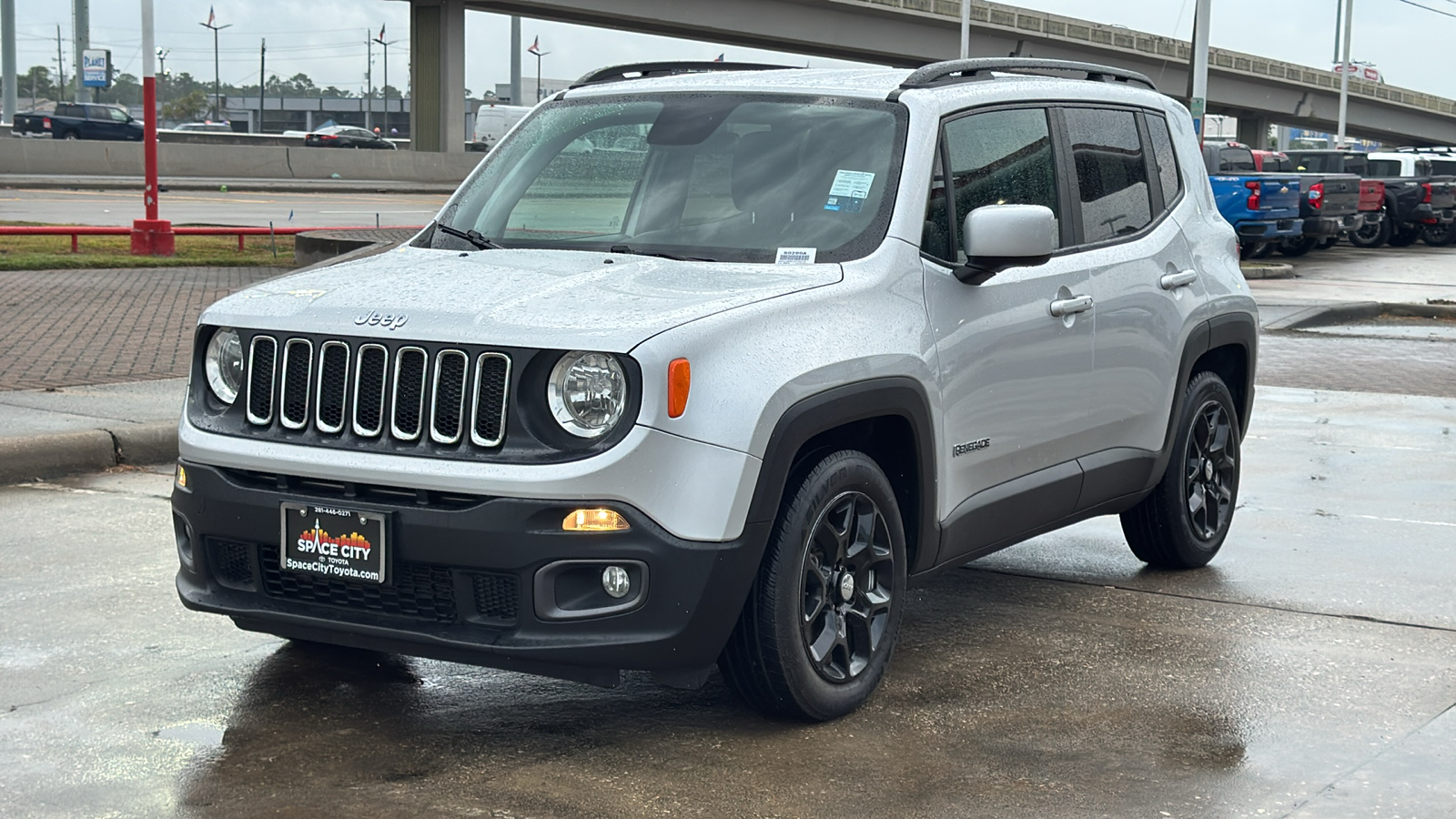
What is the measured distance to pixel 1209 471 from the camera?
6.81 metres

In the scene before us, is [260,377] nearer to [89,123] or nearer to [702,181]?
[702,181]

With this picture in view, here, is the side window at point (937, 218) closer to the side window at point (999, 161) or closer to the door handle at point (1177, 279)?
the side window at point (999, 161)

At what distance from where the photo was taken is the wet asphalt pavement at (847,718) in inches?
163

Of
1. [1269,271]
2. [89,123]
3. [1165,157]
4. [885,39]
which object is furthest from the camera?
[885,39]

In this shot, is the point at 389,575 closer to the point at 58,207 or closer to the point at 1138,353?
the point at 1138,353

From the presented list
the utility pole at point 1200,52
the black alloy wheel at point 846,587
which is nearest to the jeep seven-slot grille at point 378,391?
the black alloy wheel at point 846,587

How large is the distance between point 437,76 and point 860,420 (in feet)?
167

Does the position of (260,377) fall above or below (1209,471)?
above

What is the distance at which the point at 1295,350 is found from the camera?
15.5 m

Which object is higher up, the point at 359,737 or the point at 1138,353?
the point at 1138,353

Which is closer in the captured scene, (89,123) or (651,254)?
(651,254)

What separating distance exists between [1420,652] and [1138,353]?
53.8 inches

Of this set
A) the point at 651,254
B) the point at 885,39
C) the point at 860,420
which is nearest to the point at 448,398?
the point at 651,254

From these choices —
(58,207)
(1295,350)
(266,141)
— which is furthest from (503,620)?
(266,141)
